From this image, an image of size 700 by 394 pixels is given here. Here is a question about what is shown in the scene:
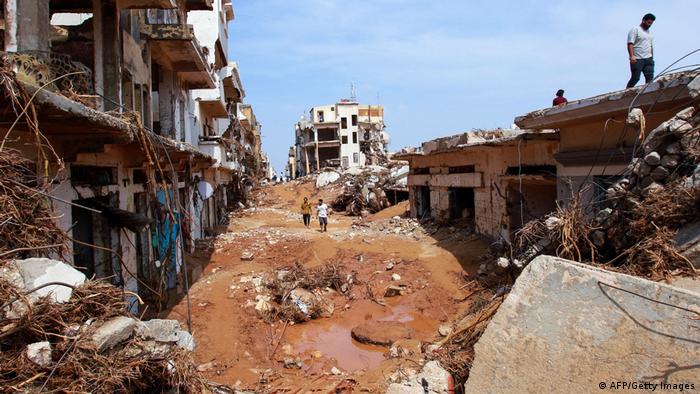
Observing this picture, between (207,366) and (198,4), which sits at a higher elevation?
(198,4)

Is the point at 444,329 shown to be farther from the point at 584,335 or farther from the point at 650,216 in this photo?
the point at 584,335

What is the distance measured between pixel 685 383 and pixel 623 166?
16.8ft

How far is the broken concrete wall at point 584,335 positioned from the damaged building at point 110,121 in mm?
3422

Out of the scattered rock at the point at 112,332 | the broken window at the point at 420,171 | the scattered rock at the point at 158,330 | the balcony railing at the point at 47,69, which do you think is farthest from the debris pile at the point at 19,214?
the broken window at the point at 420,171

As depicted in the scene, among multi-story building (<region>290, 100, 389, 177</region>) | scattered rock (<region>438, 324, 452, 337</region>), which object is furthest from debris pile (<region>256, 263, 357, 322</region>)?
multi-story building (<region>290, 100, 389, 177</region>)

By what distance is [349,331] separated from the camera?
10.4 meters

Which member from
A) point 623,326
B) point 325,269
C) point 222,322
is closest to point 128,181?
point 222,322

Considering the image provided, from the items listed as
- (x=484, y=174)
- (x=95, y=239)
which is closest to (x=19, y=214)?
(x=95, y=239)

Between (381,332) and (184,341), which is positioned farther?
(381,332)

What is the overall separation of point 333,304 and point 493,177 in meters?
5.74

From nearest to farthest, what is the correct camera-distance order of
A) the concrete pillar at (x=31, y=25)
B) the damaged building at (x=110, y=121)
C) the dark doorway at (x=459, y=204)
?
the damaged building at (x=110, y=121), the concrete pillar at (x=31, y=25), the dark doorway at (x=459, y=204)

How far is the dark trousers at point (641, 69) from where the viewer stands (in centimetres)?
833

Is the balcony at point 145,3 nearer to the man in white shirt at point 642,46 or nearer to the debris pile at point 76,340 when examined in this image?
the debris pile at point 76,340

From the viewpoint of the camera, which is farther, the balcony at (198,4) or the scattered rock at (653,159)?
the balcony at (198,4)
